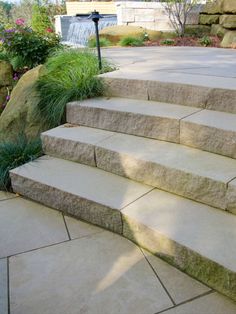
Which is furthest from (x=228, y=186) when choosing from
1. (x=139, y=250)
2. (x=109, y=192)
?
(x=109, y=192)

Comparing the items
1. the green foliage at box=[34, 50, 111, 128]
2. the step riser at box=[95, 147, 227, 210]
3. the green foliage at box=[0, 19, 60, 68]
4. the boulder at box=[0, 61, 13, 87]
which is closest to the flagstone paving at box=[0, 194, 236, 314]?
the step riser at box=[95, 147, 227, 210]

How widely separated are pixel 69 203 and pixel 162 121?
85 centimetres

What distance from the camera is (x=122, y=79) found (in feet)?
9.55

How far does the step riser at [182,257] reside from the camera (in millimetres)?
1509

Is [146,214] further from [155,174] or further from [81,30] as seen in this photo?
[81,30]

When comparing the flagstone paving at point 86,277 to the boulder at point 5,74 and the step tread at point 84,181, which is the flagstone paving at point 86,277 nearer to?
the step tread at point 84,181

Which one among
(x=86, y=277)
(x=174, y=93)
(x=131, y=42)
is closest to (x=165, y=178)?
(x=86, y=277)

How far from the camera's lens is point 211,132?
210 cm

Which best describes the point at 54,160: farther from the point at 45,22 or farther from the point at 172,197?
the point at 45,22

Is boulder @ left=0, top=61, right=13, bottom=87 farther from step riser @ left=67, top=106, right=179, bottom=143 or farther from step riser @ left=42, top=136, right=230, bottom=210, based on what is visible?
step riser @ left=42, top=136, right=230, bottom=210

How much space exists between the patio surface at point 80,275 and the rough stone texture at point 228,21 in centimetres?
425

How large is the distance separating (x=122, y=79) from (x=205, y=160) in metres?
1.21

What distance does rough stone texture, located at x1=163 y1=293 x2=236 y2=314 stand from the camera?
147cm

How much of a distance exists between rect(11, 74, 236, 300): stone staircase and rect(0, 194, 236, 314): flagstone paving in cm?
9
